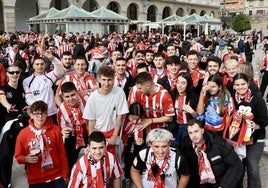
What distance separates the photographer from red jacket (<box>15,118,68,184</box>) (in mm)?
4041

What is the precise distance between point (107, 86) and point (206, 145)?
1.45 meters

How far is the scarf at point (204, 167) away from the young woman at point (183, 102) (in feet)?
2.72

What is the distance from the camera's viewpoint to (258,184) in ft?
14.4

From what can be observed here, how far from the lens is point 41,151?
409 centimetres

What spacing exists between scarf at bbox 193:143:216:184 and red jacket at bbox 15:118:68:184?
5.47ft

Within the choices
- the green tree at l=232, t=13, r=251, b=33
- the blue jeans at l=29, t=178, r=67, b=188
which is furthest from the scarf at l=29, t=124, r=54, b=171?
the green tree at l=232, t=13, r=251, b=33

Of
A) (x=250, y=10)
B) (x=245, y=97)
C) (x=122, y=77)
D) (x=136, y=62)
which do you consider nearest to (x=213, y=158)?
(x=245, y=97)

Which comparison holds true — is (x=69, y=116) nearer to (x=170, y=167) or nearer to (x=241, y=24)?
(x=170, y=167)

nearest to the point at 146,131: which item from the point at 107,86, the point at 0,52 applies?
the point at 107,86

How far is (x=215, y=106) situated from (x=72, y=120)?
6.56 feet

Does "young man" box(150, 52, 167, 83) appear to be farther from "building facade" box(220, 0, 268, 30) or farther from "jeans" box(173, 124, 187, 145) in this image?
"building facade" box(220, 0, 268, 30)

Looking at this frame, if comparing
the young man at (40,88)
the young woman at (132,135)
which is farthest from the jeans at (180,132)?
the young man at (40,88)

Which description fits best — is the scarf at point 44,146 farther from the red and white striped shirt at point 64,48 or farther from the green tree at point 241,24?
the green tree at point 241,24

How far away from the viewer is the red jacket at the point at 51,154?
4041mm
